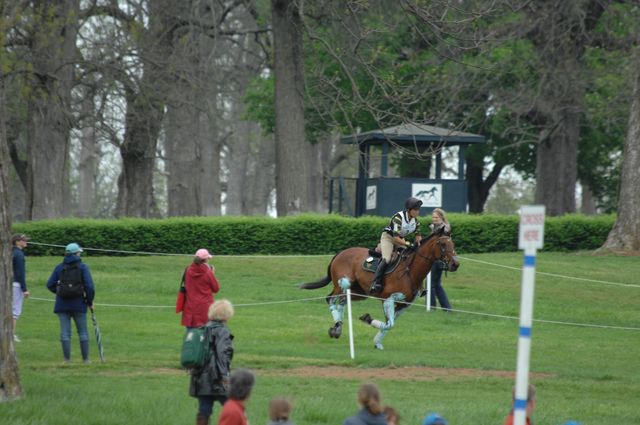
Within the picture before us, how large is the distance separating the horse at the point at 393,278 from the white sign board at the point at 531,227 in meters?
11.5

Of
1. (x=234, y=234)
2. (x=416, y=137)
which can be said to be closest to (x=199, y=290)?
(x=234, y=234)

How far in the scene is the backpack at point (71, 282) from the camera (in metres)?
17.6

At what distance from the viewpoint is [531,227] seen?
27.1 feet

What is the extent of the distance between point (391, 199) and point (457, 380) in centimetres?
2081

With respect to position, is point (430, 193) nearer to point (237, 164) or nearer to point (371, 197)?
point (371, 197)

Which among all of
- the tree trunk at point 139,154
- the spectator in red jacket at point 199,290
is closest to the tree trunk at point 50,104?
the tree trunk at point 139,154

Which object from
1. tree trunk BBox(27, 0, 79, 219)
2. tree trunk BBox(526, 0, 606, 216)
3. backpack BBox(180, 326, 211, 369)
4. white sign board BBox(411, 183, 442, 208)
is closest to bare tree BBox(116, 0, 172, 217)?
tree trunk BBox(27, 0, 79, 219)

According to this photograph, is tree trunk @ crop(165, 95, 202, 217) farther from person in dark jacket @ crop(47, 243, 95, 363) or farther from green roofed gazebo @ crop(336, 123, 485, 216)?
person in dark jacket @ crop(47, 243, 95, 363)

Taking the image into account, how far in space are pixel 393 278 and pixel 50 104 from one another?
1764cm

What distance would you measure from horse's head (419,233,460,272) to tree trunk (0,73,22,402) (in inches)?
333

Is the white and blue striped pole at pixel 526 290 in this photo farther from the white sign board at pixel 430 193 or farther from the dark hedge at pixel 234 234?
the white sign board at pixel 430 193

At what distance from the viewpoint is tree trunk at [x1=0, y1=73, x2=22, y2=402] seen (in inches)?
528

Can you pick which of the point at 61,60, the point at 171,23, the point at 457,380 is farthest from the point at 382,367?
the point at 171,23

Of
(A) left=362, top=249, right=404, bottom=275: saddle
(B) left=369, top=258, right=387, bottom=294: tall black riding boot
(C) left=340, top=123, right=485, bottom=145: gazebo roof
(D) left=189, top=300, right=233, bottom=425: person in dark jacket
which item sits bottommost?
(D) left=189, top=300, right=233, bottom=425: person in dark jacket
